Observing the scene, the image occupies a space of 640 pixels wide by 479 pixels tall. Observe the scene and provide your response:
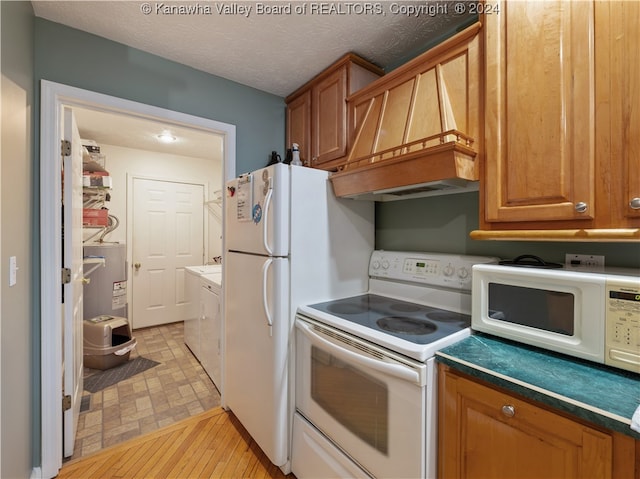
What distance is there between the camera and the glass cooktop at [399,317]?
4.03 feet

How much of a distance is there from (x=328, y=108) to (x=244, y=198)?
86cm

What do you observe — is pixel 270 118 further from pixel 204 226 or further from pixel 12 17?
pixel 204 226

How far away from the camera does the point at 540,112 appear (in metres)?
1.07

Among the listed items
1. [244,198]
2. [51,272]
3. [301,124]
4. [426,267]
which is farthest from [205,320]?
[426,267]

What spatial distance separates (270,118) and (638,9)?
6.78 ft

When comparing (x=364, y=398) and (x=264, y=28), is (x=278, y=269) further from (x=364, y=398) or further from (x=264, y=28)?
(x=264, y=28)

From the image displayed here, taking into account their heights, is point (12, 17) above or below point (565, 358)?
above

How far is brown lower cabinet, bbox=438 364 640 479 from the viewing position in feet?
2.38

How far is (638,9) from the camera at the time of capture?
0.88m

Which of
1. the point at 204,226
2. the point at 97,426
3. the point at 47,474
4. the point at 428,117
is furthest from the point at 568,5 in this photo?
the point at 204,226

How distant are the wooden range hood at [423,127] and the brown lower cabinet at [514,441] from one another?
82 cm

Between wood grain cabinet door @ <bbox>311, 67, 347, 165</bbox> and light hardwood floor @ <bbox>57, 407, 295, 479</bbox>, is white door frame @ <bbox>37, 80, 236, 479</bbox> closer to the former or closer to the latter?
light hardwood floor @ <bbox>57, 407, 295, 479</bbox>

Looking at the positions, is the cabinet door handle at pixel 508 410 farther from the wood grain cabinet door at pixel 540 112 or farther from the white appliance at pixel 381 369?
the wood grain cabinet door at pixel 540 112

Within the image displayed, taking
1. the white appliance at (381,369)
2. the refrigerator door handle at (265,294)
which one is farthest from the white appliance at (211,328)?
the white appliance at (381,369)
